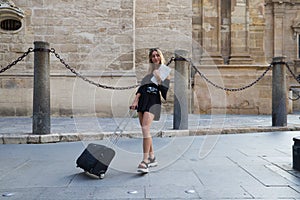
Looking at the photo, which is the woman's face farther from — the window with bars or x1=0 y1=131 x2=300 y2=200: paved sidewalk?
the window with bars

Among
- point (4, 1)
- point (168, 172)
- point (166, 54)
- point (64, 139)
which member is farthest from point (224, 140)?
point (4, 1)

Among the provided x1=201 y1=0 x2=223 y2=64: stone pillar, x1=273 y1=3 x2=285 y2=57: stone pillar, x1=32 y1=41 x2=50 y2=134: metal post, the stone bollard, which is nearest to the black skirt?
Result: the stone bollard

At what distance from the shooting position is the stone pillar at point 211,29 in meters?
10.7

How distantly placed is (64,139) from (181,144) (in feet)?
6.77

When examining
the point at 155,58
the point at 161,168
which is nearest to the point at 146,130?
the point at 161,168

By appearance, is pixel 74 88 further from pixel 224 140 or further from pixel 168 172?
pixel 168 172

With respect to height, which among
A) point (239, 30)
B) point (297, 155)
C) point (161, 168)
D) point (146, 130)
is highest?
point (239, 30)

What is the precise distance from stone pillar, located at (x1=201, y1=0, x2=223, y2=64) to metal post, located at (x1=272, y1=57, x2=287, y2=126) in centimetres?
377

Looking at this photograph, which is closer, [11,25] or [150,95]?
[150,95]

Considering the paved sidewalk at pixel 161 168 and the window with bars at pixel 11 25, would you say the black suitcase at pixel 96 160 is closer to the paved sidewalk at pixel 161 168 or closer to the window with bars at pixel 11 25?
the paved sidewalk at pixel 161 168

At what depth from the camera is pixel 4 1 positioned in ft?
27.8

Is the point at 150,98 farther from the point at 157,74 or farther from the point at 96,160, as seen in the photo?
the point at 96,160

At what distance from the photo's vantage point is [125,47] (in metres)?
8.98

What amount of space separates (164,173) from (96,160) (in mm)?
753
